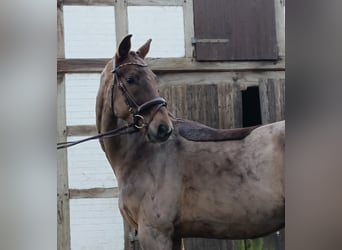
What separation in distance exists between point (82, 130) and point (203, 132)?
0.22 meters

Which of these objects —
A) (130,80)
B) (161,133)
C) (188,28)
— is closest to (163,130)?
(161,133)

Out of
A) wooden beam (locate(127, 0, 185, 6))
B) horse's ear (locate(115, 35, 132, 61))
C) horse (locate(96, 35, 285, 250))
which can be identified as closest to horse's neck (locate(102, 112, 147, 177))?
horse (locate(96, 35, 285, 250))

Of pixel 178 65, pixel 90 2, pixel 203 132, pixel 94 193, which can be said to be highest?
pixel 90 2

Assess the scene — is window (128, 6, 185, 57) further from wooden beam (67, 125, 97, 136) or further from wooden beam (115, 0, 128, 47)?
wooden beam (67, 125, 97, 136)

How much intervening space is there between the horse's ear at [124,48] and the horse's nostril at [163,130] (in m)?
0.14

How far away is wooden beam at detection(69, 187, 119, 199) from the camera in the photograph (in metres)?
0.90

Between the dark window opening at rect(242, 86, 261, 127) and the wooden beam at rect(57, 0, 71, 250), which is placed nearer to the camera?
the wooden beam at rect(57, 0, 71, 250)

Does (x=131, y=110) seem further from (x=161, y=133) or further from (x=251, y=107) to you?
(x=251, y=107)

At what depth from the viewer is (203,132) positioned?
967mm

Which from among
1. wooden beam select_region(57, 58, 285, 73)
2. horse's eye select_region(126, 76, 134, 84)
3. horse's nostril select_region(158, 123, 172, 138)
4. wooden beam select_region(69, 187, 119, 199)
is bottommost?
wooden beam select_region(69, 187, 119, 199)

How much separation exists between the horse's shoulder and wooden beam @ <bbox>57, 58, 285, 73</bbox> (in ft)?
0.35
